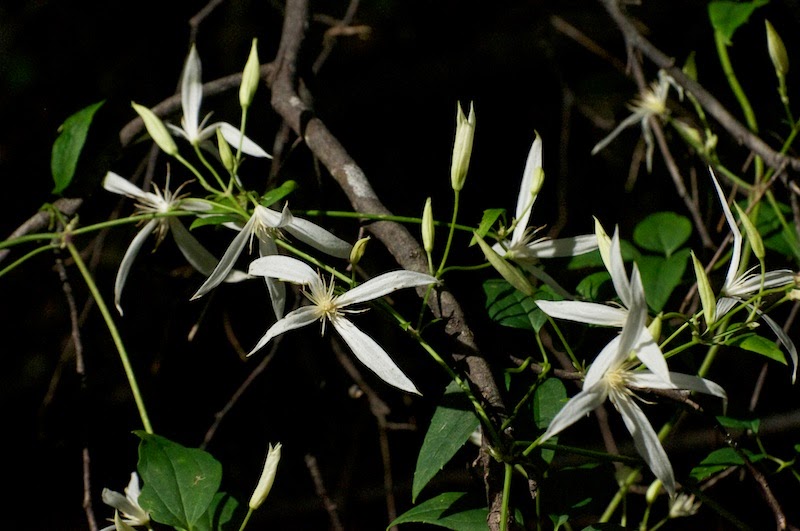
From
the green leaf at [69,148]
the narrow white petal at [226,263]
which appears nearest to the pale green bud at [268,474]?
the narrow white petal at [226,263]

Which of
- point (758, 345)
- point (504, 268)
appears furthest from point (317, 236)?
point (758, 345)

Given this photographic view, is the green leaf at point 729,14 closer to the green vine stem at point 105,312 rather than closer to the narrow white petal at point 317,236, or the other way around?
the narrow white petal at point 317,236

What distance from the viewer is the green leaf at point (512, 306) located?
650 mm

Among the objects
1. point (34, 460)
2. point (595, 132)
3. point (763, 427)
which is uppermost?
point (595, 132)

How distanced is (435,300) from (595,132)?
1134mm

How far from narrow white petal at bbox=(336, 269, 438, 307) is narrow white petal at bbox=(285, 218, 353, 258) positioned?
0.16 feet

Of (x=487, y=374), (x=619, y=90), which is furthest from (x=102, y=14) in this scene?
(x=487, y=374)

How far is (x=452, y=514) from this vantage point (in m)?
0.55

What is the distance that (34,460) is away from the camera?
1.35 meters

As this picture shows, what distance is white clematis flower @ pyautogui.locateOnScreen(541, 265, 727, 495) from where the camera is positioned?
0.44 m

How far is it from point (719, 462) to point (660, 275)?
207 mm

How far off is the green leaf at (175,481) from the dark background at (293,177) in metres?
0.33

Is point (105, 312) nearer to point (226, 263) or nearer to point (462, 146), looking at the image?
point (226, 263)

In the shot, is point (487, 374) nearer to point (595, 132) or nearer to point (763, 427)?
point (763, 427)
